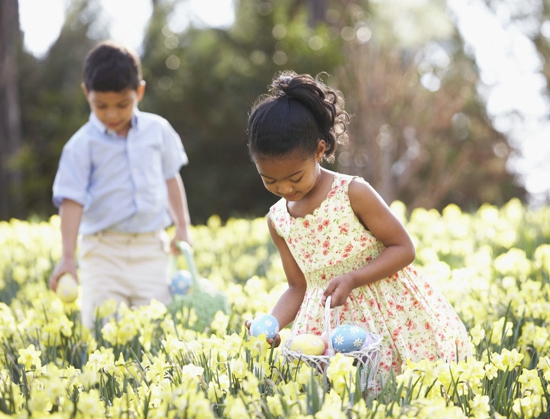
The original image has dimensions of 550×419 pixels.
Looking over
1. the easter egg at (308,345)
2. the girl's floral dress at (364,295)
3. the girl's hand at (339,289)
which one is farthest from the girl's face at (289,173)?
the easter egg at (308,345)

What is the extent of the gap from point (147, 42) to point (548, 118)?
10115 millimetres

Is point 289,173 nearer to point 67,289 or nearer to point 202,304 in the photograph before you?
point 202,304

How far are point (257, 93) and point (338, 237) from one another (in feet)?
31.1

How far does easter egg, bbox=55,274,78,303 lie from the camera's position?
321 cm

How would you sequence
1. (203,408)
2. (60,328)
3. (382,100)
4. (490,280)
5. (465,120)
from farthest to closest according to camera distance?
(465,120)
(382,100)
(490,280)
(60,328)
(203,408)

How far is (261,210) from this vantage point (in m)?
12.0

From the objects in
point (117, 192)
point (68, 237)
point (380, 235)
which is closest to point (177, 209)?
point (117, 192)

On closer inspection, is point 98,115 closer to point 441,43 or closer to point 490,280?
point 490,280

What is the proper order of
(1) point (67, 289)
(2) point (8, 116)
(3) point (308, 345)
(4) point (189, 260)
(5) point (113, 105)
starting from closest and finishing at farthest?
(3) point (308, 345)
(1) point (67, 289)
(5) point (113, 105)
(4) point (189, 260)
(2) point (8, 116)

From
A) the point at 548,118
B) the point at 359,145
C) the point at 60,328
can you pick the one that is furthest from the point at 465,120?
the point at 60,328

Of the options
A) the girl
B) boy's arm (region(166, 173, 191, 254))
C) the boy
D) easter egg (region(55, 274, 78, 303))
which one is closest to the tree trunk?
boy's arm (region(166, 173, 191, 254))

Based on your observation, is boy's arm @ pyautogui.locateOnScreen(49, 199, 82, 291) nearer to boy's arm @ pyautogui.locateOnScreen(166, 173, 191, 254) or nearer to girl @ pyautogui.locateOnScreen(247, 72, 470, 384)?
boy's arm @ pyautogui.locateOnScreen(166, 173, 191, 254)

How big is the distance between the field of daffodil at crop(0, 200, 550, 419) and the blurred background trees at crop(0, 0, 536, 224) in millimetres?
6049

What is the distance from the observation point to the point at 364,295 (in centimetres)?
240
